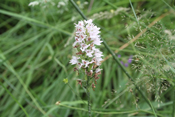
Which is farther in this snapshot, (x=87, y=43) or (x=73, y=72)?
(x=73, y=72)

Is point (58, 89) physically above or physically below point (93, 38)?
below

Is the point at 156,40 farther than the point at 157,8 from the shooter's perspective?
No

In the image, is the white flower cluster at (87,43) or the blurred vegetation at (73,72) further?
the blurred vegetation at (73,72)

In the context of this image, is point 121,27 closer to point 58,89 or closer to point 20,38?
point 58,89

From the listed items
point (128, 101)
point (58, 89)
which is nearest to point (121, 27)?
point (128, 101)

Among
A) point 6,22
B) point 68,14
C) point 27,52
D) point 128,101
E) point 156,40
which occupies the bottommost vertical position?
point 128,101

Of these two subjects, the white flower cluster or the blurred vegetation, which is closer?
the white flower cluster

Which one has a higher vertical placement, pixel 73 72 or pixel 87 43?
pixel 87 43

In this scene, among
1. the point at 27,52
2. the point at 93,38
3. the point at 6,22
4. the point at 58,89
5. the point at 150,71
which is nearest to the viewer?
the point at 93,38
